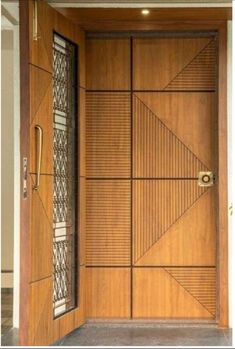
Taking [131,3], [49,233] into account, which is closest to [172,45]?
[131,3]

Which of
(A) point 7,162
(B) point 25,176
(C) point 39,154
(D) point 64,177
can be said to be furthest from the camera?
(A) point 7,162

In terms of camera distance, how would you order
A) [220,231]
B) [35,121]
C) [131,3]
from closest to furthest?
[35,121] → [131,3] → [220,231]

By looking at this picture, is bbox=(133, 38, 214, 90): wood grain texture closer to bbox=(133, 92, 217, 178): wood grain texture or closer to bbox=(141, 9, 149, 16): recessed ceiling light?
bbox=(133, 92, 217, 178): wood grain texture

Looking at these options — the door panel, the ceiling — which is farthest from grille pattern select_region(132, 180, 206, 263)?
the ceiling

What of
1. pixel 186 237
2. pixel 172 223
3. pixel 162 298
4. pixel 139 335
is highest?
pixel 172 223

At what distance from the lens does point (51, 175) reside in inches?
158

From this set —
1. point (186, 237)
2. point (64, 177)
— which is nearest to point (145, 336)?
point (186, 237)

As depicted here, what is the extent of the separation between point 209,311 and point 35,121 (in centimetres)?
220

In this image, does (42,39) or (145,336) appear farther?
(145,336)

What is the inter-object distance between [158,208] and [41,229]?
127 centimetres

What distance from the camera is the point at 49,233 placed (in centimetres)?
397

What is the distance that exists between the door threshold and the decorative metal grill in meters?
0.33

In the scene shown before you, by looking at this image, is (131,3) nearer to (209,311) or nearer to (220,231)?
(220,231)

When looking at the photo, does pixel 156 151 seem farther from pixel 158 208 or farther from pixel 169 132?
pixel 158 208
